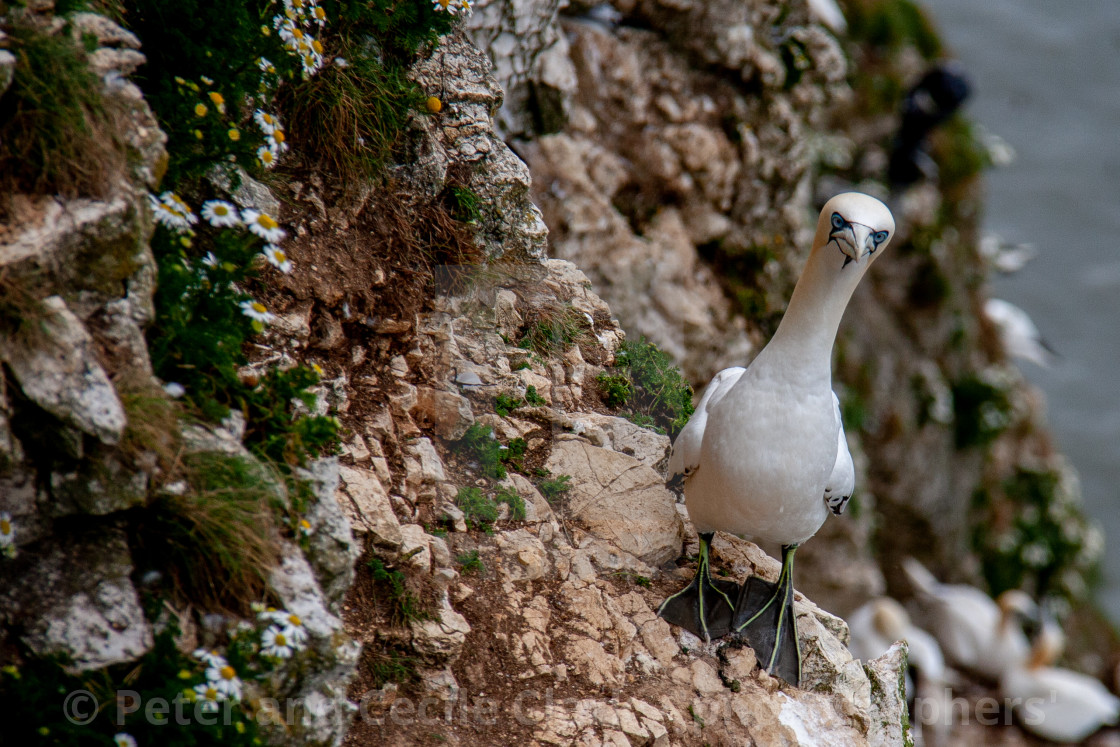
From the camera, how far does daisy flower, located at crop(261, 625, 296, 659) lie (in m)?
2.49

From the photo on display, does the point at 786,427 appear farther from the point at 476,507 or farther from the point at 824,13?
the point at 824,13

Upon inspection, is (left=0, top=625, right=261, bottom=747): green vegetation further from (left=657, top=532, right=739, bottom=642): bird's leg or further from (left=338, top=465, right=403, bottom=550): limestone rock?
(left=657, top=532, right=739, bottom=642): bird's leg

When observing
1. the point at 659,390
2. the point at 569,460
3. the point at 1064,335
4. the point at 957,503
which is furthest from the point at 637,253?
the point at 1064,335

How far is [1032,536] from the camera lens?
42.1 feet

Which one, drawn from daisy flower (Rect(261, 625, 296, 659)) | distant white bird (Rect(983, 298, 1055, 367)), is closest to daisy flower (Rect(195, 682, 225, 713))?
daisy flower (Rect(261, 625, 296, 659))

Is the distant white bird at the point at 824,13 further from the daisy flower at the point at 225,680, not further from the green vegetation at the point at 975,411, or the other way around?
the daisy flower at the point at 225,680

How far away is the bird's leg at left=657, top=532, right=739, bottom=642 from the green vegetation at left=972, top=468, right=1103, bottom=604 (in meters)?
9.96

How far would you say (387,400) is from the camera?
144 inches

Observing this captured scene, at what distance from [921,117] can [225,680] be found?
10.6 metres

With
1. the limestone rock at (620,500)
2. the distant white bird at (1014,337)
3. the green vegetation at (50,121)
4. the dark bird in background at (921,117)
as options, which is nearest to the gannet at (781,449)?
the limestone rock at (620,500)

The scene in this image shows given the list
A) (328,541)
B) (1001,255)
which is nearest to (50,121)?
(328,541)

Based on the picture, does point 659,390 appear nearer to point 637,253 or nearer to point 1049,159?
point 637,253

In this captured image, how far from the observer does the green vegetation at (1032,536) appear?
41.4 feet

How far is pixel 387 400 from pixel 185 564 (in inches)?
49.7
